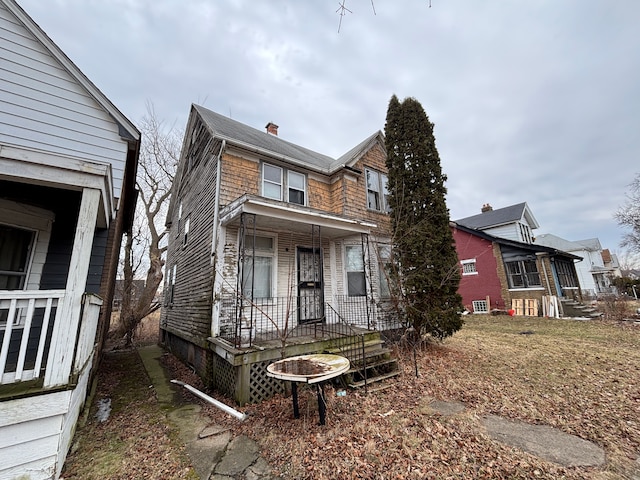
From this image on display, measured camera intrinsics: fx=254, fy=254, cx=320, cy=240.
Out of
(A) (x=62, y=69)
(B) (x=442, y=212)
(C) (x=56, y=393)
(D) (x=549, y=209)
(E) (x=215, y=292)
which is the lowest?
(C) (x=56, y=393)

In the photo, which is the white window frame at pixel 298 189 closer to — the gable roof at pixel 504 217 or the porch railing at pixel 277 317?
the porch railing at pixel 277 317

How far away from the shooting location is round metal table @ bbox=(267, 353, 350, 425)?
3.30m

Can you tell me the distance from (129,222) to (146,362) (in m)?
5.65

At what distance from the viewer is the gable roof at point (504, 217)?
19.4 metres

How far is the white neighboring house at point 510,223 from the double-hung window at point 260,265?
57.0ft

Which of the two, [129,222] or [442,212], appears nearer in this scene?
[442,212]

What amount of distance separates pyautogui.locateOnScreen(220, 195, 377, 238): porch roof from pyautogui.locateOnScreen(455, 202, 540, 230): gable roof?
17.7m

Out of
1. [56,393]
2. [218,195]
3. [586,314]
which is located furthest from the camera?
[586,314]

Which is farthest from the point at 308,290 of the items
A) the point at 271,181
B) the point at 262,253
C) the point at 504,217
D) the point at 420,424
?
the point at 504,217

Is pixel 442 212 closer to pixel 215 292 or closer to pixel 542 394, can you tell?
pixel 542 394

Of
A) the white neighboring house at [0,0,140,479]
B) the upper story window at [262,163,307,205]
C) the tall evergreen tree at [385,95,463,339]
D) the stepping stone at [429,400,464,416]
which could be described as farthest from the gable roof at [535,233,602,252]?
the white neighboring house at [0,0,140,479]

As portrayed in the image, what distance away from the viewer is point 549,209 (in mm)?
32594

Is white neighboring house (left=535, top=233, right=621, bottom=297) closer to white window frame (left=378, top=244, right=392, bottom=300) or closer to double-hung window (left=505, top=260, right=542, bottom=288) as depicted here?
double-hung window (left=505, top=260, right=542, bottom=288)

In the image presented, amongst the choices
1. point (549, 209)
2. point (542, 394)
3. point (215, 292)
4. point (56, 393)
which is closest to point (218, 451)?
point (56, 393)
